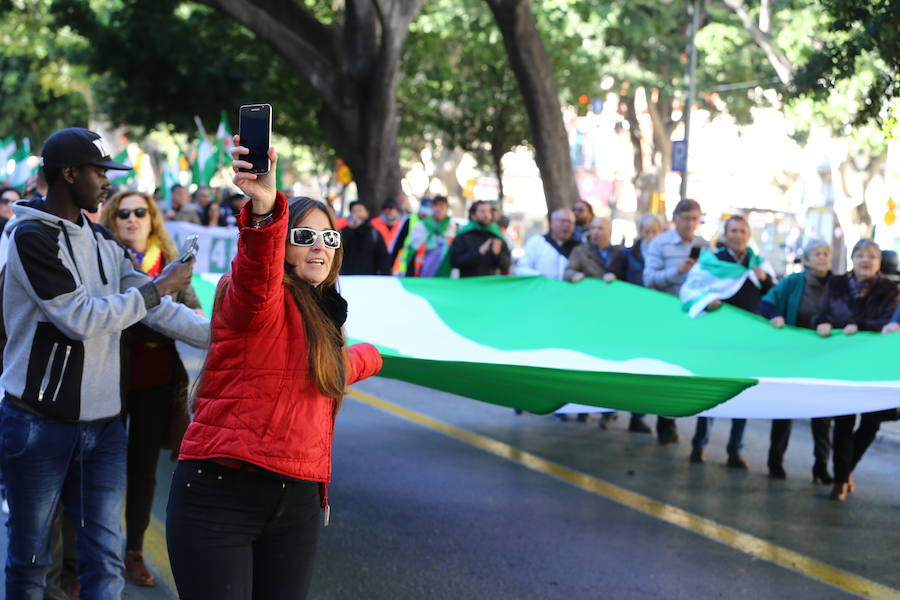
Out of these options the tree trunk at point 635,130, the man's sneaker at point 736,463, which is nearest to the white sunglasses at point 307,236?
the man's sneaker at point 736,463

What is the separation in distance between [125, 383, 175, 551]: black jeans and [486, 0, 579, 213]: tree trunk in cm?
1357

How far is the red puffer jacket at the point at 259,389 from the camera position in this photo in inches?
121

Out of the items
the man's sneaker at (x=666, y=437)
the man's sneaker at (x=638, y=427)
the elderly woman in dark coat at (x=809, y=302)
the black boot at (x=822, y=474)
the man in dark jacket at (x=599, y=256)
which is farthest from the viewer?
the man's sneaker at (x=638, y=427)

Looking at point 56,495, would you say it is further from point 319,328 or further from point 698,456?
point 698,456

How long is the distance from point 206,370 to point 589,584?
3222 mm

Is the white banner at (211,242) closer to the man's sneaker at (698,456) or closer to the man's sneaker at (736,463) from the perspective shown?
the man's sneaker at (698,456)

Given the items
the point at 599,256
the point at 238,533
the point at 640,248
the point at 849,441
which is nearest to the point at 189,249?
the point at 238,533

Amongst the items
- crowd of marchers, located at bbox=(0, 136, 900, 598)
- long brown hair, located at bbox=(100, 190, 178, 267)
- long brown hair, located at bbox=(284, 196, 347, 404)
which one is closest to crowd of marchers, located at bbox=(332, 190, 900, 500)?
long brown hair, located at bbox=(100, 190, 178, 267)

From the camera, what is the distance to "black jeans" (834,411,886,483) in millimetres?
7801

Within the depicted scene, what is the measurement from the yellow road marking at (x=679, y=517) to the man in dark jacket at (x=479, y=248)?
248cm

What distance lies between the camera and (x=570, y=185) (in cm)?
1905

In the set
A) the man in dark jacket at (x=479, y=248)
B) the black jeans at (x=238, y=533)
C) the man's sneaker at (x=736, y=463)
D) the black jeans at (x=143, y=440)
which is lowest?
the man's sneaker at (x=736, y=463)

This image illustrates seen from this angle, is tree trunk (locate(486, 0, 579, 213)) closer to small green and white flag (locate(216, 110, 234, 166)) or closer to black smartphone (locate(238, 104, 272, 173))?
small green and white flag (locate(216, 110, 234, 166))

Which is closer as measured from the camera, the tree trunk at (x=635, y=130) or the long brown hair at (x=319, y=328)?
the long brown hair at (x=319, y=328)
